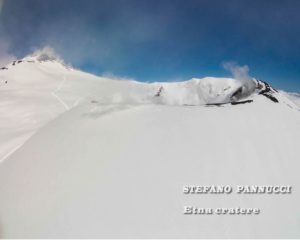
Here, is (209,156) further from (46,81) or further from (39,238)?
(46,81)

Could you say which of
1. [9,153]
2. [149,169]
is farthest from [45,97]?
[149,169]

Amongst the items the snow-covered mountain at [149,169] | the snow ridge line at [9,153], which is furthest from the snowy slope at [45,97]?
the snow-covered mountain at [149,169]

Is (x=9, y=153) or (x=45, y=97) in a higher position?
(x=45, y=97)

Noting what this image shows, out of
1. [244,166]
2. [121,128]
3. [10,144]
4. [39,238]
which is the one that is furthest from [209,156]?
[10,144]

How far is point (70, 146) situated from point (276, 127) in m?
6.04

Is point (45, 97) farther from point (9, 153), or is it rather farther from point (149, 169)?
point (149, 169)

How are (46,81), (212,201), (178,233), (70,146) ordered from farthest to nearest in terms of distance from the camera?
(46,81) < (70,146) < (212,201) < (178,233)

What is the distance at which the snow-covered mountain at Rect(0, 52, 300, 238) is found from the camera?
6.39 m

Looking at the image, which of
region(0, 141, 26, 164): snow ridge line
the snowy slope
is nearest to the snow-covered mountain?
region(0, 141, 26, 164): snow ridge line

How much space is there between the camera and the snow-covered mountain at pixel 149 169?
6395 mm

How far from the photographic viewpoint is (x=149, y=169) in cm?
752

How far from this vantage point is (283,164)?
7.64 metres

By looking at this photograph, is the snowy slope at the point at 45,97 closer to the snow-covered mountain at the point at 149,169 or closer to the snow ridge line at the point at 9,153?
the snow ridge line at the point at 9,153

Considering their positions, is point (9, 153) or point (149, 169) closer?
point (149, 169)
